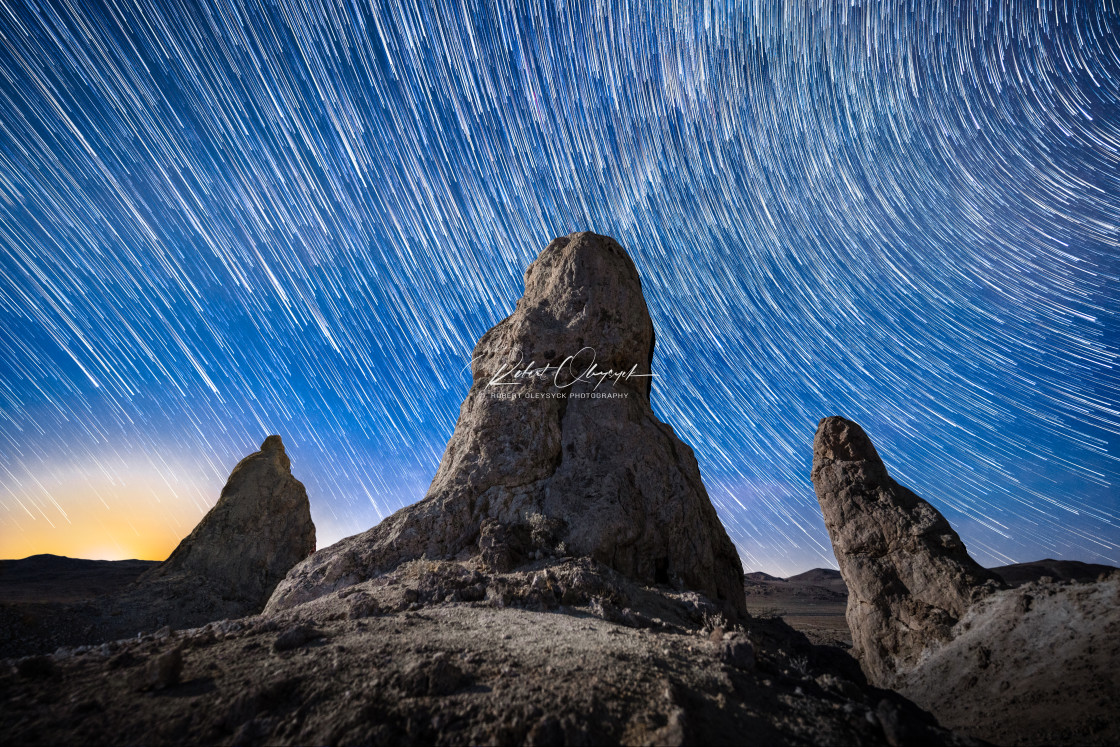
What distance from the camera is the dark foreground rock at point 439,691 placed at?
12.2 feet

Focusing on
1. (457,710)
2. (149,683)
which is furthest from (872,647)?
(149,683)

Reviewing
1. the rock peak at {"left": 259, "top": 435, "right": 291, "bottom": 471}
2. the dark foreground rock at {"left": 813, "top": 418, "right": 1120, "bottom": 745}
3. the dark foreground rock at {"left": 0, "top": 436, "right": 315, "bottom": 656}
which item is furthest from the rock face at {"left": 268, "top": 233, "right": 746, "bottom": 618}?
the rock peak at {"left": 259, "top": 435, "right": 291, "bottom": 471}

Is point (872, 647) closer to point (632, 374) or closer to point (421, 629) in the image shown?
point (632, 374)

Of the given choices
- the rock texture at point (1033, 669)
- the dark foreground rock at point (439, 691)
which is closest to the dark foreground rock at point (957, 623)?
the rock texture at point (1033, 669)

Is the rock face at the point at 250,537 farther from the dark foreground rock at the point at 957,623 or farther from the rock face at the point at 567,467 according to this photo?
the dark foreground rock at the point at 957,623

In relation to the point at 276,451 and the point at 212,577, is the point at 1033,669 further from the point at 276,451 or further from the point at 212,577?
the point at 276,451

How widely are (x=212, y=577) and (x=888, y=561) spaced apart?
84.0 ft

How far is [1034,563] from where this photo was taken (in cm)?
4991

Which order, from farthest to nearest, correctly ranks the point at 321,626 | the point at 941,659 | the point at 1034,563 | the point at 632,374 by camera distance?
the point at 1034,563 < the point at 632,374 < the point at 941,659 < the point at 321,626

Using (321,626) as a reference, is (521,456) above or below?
above

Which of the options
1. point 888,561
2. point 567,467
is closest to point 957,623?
point 888,561

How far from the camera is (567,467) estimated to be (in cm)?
1311

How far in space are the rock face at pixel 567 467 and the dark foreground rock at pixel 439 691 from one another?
4.24m

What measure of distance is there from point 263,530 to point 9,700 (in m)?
21.5
